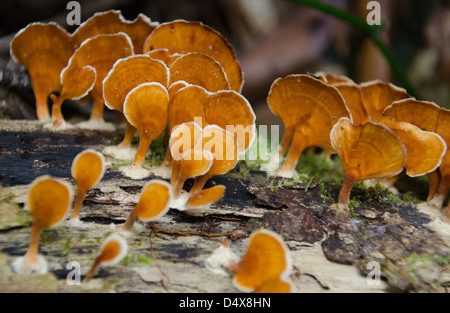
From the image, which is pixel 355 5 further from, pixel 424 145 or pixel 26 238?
pixel 26 238

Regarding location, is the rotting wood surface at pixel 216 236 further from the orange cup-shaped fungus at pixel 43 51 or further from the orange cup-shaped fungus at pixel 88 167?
the orange cup-shaped fungus at pixel 43 51

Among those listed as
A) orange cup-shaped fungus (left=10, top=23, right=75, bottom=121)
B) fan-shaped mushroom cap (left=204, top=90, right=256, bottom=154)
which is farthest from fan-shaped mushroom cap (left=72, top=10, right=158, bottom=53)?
fan-shaped mushroom cap (left=204, top=90, right=256, bottom=154)

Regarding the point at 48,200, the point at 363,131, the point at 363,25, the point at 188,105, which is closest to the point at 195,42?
the point at 188,105

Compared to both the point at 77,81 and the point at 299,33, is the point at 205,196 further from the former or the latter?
Result: the point at 299,33

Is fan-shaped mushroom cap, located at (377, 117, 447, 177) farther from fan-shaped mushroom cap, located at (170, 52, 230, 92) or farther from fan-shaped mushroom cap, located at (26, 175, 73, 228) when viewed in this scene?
fan-shaped mushroom cap, located at (26, 175, 73, 228)

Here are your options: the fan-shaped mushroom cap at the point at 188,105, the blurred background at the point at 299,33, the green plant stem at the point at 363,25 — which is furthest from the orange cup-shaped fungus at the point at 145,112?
the blurred background at the point at 299,33
